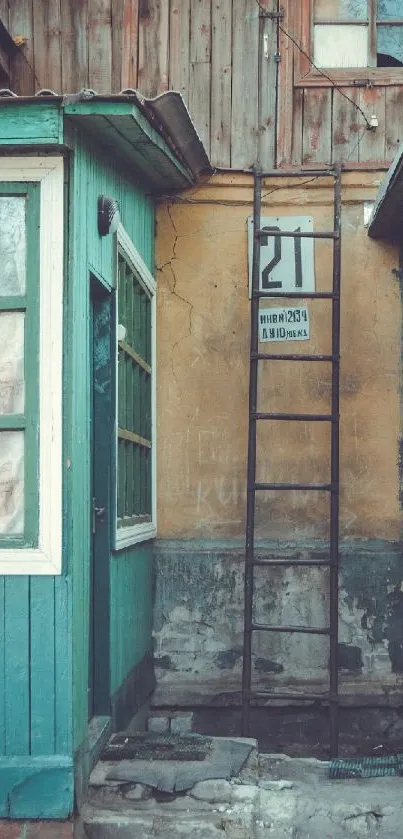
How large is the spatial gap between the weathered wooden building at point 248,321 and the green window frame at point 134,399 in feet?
0.45

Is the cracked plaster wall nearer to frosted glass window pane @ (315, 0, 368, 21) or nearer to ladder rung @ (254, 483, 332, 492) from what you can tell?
ladder rung @ (254, 483, 332, 492)

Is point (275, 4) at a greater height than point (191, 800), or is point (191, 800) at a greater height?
point (275, 4)

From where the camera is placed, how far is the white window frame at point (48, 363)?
466cm

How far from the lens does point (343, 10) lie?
706cm

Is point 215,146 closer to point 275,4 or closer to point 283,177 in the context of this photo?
point 283,177

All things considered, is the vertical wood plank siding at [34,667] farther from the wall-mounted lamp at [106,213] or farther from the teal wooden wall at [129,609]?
the wall-mounted lamp at [106,213]

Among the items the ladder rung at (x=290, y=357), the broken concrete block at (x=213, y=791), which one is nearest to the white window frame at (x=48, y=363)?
the broken concrete block at (x=213, y=791)

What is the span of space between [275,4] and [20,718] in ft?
16.0

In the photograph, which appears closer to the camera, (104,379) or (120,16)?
(104,379)

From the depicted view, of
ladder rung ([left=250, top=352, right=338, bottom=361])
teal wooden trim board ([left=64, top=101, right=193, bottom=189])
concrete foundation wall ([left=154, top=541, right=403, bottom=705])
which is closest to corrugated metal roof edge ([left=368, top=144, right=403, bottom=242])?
ladder rung ([left=250, top=352, right=338, bottom=361])

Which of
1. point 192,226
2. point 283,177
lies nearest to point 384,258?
point 283,177

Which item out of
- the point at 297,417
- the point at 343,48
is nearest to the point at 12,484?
the point at 297,417

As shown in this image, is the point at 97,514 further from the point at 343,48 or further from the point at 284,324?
the point at 343,48

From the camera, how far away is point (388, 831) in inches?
193
